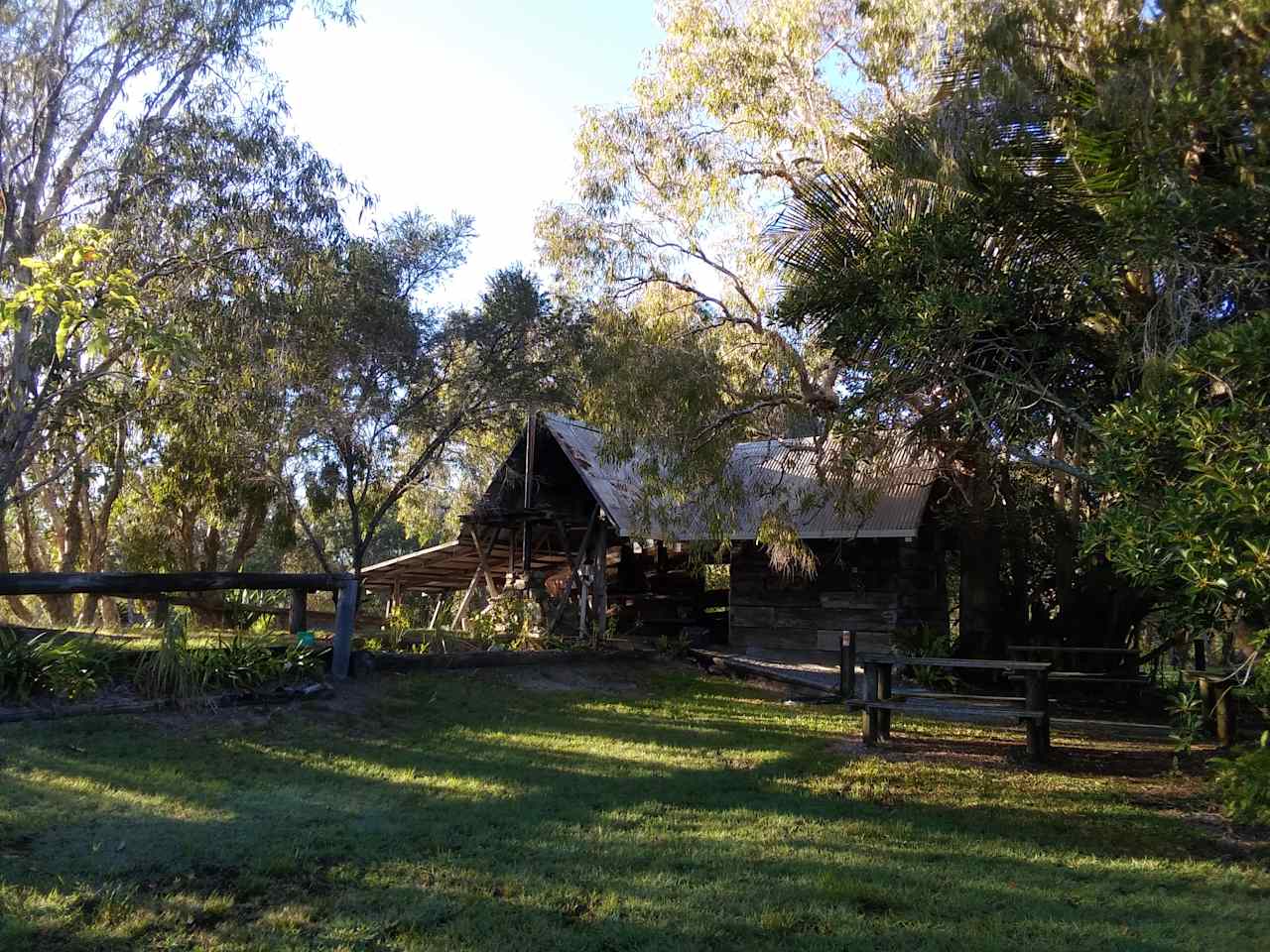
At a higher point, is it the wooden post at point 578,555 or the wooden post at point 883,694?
the wooden post at point 578,555

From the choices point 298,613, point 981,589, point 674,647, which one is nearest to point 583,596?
point 674,647

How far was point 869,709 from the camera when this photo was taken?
32.0ft

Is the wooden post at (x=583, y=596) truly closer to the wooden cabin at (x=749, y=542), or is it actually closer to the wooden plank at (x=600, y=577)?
the wooden cabin at (x=749, y=542)

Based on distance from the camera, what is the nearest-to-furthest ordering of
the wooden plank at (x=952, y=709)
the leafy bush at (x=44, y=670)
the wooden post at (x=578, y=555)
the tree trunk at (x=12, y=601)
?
1. the leafy bush at (x=44, y=670)
2. the wooden plank at (x=952, y=709)
3. the wooden post at (x=578, y=555)
4. the tree trunk at (x=12, y=601)

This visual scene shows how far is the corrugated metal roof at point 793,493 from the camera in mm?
13141

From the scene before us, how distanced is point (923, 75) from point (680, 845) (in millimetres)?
10183

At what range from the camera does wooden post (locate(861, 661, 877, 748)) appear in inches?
381

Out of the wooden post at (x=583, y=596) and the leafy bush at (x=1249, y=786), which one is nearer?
the leafy bush at (x=1249, y=786)

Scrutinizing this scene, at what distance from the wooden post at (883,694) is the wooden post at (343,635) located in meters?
5.59

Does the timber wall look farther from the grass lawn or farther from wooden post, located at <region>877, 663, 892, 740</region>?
the grass lawn

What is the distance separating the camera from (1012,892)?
5.32m

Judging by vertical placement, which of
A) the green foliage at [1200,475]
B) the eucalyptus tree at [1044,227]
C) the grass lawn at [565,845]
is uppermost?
the eucalyptus tree at [1044,227]

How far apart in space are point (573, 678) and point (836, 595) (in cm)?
598

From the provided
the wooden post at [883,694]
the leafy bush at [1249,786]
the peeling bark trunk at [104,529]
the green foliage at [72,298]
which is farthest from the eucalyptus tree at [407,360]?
the leafy bush at [1249,786]
